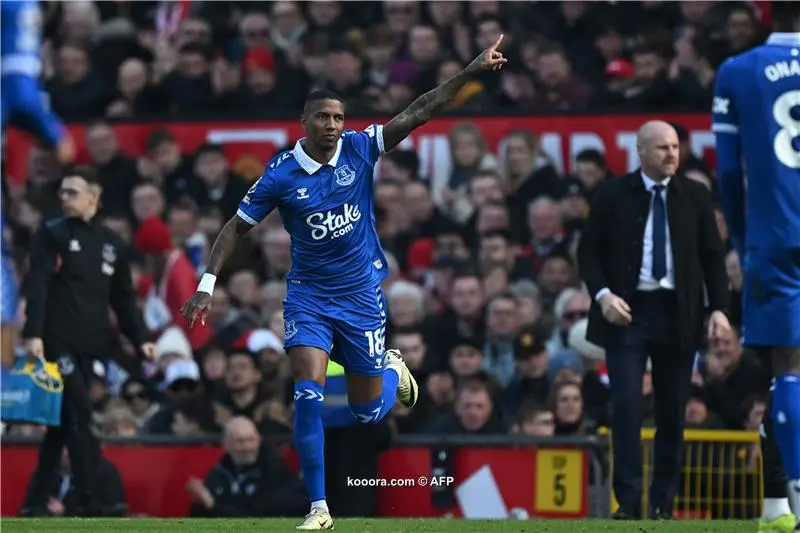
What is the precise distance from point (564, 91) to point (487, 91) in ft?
2.53

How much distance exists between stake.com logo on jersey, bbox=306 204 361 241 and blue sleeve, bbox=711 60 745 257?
2.17 meters

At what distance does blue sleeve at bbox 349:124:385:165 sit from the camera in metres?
11.4

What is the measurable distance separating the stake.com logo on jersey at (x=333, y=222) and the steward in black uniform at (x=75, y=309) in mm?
3388

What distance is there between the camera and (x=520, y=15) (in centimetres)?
1917

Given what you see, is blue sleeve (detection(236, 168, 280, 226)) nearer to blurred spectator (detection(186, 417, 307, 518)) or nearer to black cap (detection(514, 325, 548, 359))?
blurred spectator (detection(186, 417, 307, 518))

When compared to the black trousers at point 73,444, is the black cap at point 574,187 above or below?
above

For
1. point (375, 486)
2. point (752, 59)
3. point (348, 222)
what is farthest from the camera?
point (375, 486)

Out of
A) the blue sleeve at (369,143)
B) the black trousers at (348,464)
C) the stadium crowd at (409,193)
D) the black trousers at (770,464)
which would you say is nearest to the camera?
the black trousers at (770,464)

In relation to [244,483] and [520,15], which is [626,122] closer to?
[520,15]

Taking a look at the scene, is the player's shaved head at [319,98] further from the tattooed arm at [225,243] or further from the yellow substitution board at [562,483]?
the yellow substitution board at [562,483]

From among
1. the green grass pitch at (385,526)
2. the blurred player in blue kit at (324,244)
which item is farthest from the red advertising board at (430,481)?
the blurred player in blue kit at (324,244)

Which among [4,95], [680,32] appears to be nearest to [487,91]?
[680,32]

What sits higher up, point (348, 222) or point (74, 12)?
point (74, 12)

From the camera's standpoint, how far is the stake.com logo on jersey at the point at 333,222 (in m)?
11.3
